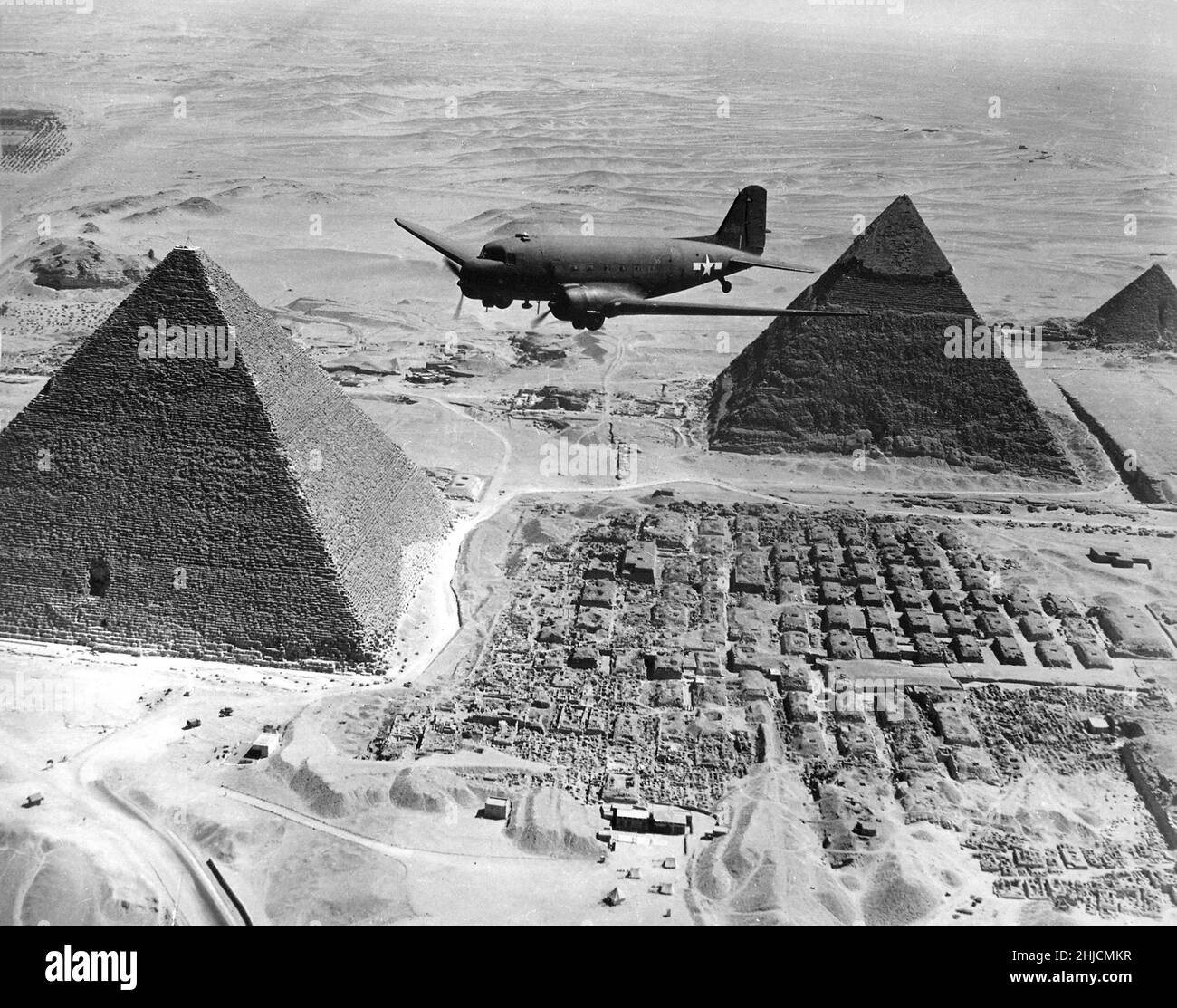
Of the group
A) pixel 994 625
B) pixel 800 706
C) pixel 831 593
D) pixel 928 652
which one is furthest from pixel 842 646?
pixel 994 625

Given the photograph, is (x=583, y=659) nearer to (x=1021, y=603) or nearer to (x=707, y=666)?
(x=707, y=666)

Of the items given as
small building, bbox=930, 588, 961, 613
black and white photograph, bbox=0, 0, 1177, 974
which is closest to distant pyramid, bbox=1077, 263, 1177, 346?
black and white photograph, bbox=0, 0, 1177, 974

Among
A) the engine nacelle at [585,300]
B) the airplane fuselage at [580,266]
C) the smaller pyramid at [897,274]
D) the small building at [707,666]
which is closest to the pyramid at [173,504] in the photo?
the small building at [707,666]

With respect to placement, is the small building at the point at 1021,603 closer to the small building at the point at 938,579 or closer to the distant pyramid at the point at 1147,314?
the small building at the point at 938,579

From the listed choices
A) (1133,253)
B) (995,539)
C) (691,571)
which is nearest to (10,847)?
(691,571)
